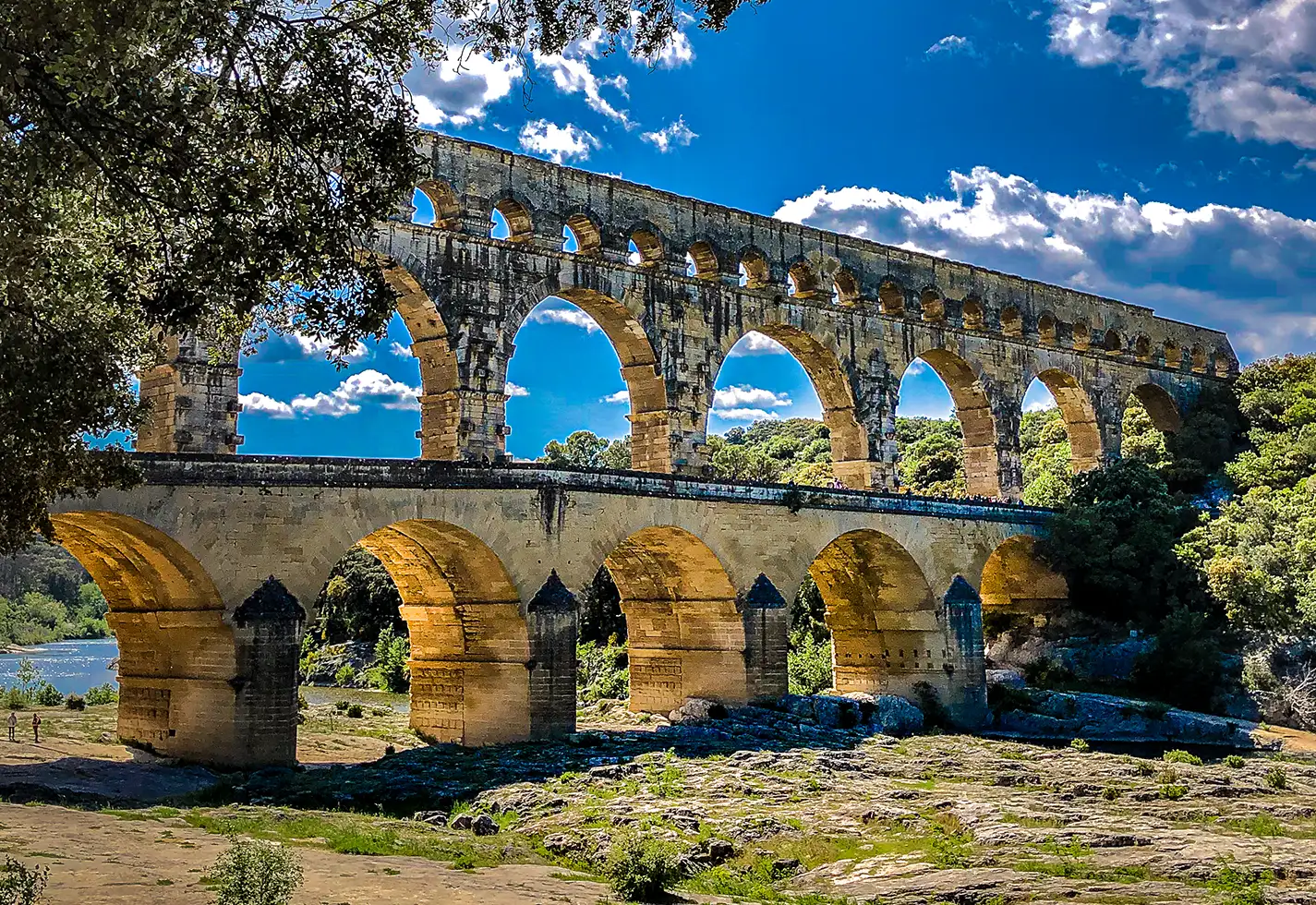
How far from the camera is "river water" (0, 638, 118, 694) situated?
168 ft

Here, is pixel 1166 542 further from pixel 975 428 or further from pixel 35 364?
pixel 35 364

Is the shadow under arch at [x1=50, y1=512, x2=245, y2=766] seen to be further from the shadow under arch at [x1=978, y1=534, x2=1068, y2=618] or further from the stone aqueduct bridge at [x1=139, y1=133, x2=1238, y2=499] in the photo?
the shadow under arch at [x1=978, y1=534, x2=1068, y2=618]

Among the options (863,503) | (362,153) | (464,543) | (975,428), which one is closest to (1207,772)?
(863,503)

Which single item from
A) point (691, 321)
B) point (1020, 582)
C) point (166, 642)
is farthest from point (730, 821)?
point (1020, 582)

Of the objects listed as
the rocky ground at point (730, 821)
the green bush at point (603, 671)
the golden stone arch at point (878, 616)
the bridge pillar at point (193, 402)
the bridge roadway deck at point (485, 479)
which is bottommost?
the rocky ground at point (730, 821)

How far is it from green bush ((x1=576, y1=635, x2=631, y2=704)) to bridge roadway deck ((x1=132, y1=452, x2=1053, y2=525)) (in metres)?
10.5

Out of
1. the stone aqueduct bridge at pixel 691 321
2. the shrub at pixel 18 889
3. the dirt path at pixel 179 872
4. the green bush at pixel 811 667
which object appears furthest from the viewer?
the green bush at pixel 811 667

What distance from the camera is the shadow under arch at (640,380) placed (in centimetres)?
2938

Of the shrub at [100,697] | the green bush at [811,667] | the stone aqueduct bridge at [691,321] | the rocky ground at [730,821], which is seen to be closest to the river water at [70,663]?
the shrub at [100,697]

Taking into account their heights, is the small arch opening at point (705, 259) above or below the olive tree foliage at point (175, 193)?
→ above

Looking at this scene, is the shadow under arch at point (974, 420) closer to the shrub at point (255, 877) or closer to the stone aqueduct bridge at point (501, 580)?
the stone aqueduct bridge at point (501, 580)

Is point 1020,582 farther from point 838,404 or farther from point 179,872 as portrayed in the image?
point 179,872

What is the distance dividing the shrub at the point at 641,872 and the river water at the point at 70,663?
3350cm

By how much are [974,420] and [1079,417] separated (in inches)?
237
